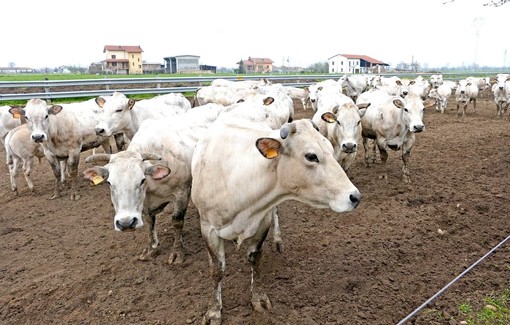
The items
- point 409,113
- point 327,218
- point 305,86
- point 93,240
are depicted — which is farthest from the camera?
point 305,86

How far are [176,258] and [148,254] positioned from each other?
42 cm

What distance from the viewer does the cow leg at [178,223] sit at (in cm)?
471

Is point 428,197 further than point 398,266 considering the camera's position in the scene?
Yes

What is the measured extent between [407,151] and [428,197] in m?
1.29

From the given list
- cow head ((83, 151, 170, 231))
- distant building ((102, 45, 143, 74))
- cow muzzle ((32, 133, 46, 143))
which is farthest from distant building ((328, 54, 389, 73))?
cow head ((83, 151, 170, 231))

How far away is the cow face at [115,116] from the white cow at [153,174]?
83.2 inches

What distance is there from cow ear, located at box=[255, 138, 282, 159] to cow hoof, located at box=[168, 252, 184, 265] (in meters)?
2.46

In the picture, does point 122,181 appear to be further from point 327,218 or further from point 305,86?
point 305,86

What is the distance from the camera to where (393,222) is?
5.67 m

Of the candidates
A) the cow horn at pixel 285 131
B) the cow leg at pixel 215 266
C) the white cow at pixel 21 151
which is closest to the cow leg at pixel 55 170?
the white cow at pixel 21 151

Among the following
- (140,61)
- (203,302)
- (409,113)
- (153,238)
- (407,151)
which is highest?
(140,61)

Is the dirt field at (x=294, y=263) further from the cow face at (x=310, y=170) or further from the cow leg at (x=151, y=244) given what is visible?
the cow face at (x=310, y=170)

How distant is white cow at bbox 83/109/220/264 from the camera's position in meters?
3.83

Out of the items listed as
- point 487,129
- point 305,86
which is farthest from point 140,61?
point 487,129
